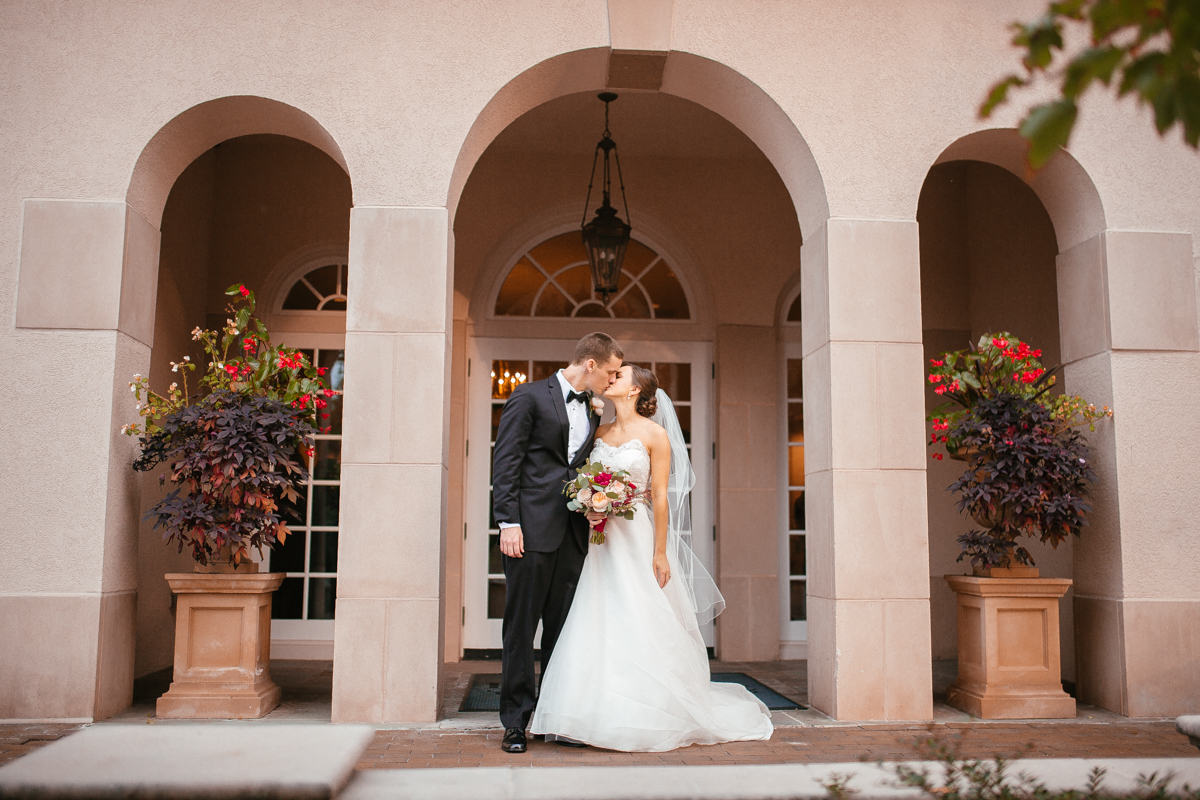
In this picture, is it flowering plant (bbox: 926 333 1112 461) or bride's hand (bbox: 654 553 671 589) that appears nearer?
bride's hand (bbox: 654 553 671 589)

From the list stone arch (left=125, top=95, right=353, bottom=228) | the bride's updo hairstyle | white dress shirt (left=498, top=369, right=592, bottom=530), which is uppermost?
stone arch (left=125, top=95, right=353, bottom=228)

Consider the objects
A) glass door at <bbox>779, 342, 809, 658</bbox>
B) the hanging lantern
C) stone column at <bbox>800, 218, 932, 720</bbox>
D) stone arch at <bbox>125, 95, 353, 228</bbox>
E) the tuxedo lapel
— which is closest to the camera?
the tuxedo lapel

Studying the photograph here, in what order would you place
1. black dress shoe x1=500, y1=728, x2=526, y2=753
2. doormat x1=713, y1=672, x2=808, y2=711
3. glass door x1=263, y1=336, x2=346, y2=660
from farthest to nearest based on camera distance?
glass door x1=263, y1=336, x2=346, y2=660 < doormat x1=713, y1=672, x2=808, y2=711 < black dress shoe x1=500, y1=728, x2=526, y2=753

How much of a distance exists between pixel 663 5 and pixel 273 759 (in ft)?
14.8

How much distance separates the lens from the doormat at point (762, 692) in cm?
529

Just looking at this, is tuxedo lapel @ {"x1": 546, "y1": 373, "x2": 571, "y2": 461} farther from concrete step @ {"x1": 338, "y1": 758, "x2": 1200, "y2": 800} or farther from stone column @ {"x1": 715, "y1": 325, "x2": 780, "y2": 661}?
stone column @ {"x1": 715, "y1": 325, "x2": 780, "y2": 661}

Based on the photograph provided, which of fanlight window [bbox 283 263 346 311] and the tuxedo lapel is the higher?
fanlight window [bbox 283 263 346 311]

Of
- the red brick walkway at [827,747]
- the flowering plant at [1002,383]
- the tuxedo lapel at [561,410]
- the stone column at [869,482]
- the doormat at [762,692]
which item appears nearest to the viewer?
the red brick walkway at [827,747]

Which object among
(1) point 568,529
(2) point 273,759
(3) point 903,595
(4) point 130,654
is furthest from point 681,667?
(4) point 130,654

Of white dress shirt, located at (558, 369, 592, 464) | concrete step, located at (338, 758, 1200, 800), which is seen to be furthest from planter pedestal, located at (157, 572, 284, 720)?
concrete step, located at (338, 758, 1200, 800)

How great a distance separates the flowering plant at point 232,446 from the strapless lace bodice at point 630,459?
1.69 meters

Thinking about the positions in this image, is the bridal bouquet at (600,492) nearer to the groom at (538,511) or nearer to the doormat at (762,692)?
the groom at (538,511)

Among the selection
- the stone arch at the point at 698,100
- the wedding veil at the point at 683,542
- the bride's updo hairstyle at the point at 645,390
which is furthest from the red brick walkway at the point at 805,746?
the stone arch at the point at 698,100

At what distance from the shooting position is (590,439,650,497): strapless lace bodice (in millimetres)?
4539
